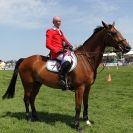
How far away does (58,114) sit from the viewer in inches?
495

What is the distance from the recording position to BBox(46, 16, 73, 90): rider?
10469mm

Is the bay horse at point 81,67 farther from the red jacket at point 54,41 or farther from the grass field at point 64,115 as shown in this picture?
the red jacket at point 54,41

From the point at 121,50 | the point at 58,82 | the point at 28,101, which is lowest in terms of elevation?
the point at 28,101

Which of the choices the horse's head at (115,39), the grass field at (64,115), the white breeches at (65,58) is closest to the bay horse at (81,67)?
the horse's head at (115,39)

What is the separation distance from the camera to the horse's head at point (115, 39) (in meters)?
10.3

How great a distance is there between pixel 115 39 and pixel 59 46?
1.60 metres

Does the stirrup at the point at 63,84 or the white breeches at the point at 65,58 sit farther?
the stirrup at the point at 63,84

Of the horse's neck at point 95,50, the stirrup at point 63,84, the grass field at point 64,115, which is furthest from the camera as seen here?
the horse's neck at point 95,50

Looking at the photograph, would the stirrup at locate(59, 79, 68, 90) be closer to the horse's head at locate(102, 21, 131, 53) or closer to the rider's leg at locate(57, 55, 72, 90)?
the rider's leg at locate(57, 55, 72, 90)

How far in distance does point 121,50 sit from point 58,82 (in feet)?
6.64

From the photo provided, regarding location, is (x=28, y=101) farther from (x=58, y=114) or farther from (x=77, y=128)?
(x=77, y=128)

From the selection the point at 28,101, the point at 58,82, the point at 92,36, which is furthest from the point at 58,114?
the point at 92,36

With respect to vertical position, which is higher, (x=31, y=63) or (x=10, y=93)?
(x=31, y=63)

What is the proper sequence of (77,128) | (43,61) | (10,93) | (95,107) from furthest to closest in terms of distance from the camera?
(95,107) → (10,93) → (43,61) → (77,128)
